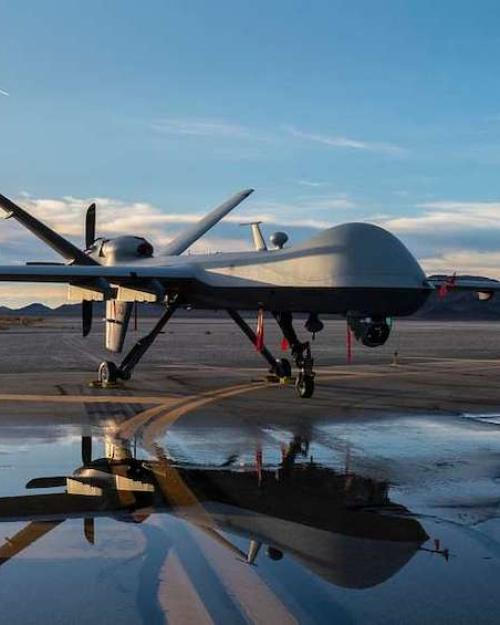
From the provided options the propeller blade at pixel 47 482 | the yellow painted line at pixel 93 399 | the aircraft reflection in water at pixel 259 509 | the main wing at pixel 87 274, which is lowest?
the yellow painted line at pixel 93 399

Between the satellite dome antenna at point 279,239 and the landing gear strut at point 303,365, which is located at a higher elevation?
the satellite dome antenna at point 279,239

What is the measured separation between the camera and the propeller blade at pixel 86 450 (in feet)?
34.6

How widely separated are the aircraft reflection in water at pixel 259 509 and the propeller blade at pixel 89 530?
0.01 meters

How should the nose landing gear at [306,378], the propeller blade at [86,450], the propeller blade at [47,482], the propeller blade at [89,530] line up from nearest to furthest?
1. the propeller blade at [89,530]
2. the propeller blade at [47,482]
3. the propeller blade at [86,450]
4. the nose landing gear at [306,378]

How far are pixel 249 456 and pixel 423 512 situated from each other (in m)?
3.67

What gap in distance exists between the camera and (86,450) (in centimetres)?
1130

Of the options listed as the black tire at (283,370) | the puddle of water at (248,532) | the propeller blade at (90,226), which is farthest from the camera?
the propeller blade at (90,226)

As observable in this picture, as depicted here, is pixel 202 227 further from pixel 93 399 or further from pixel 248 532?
pixel 248 532

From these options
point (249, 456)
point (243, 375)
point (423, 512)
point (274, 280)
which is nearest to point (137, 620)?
point (423, 512)

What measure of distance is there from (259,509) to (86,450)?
4.12 metres

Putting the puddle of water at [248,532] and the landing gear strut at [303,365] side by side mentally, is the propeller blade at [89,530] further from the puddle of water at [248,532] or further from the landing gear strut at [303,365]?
the landing gear strut at [303,365]

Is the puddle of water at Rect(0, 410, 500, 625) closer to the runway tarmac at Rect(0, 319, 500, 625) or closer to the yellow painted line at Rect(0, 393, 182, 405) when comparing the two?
the runway tarmac at Rect(0, 319, 500, 625)

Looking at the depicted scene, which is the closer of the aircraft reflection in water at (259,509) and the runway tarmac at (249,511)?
the runway tarmac at (249,511)

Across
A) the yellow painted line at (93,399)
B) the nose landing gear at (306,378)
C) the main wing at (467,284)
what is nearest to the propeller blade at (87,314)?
the yellow painted line at (93,399)
